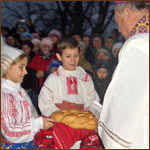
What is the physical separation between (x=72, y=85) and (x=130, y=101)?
1901 millimetres

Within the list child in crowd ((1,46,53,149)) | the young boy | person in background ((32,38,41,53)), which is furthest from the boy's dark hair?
person in background ((32,38,41,53))

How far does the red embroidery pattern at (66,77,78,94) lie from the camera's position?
306cm

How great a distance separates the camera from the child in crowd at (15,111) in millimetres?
1885

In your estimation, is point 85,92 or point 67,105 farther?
point 85,92

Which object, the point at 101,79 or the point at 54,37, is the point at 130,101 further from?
the point at 54,37

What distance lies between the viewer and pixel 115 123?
4.23ft

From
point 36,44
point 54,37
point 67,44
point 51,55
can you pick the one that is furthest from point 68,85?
point 54,37

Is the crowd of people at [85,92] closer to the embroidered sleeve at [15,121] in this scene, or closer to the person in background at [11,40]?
the embroidered sleeve at [15,121]

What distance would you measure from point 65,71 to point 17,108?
1.26 m

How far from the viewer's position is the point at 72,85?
3.10 metres

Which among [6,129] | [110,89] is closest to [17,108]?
[6,129]

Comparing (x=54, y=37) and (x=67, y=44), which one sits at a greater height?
(x=54, y=37)

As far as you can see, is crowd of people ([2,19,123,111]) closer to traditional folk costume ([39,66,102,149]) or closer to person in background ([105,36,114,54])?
person in background ([105,36,114,54])

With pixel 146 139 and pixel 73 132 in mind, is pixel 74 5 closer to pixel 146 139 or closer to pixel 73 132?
pixel 73 132
